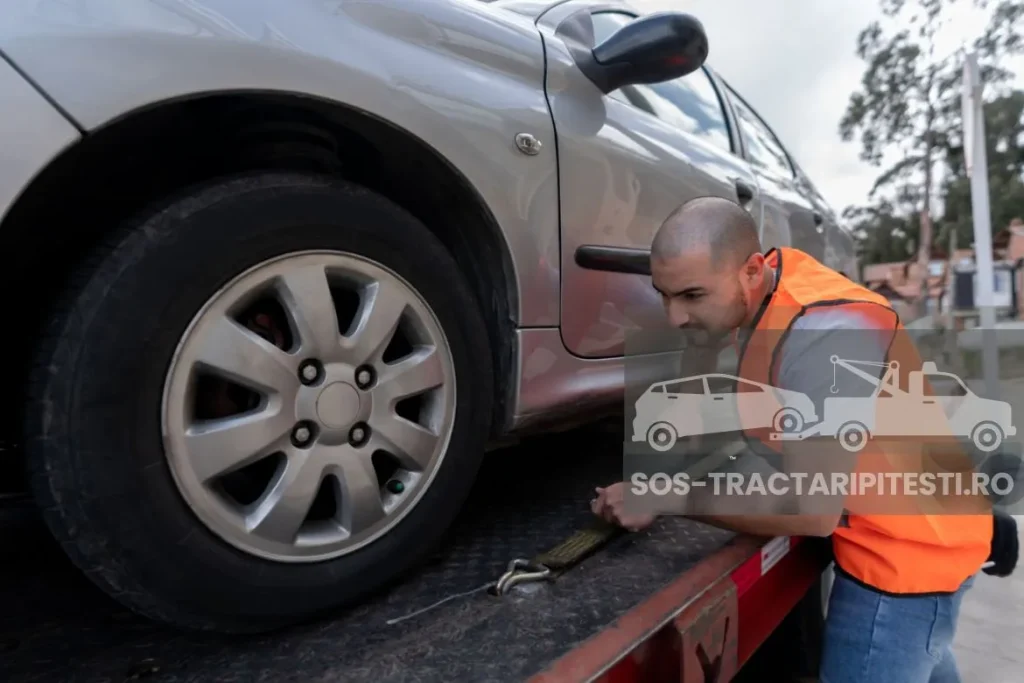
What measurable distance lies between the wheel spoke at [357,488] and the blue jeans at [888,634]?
0.94 metres

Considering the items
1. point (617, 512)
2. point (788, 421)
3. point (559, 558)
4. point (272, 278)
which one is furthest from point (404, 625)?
point (788, 421)

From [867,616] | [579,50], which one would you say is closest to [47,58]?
[579,50]

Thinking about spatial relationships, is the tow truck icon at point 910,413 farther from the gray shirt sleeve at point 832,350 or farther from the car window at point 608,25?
the car window at point 608,25

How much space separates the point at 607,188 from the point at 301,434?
930 millimetres

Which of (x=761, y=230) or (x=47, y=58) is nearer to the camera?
(x=47, y=58)

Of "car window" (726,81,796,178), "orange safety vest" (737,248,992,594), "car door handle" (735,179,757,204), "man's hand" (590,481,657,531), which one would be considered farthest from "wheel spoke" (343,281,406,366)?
"car window" (726,81,796,178)

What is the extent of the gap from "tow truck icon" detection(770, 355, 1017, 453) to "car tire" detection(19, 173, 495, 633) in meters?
0.69

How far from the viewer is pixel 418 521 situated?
123cm

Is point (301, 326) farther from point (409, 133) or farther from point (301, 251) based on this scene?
point (409, 133)

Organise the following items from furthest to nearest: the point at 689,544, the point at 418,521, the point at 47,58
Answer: the point at 689,544 < the point at 418,521 < the point at 47,58

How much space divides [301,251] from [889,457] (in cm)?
106

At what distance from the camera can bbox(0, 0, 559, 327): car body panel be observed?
0.89m

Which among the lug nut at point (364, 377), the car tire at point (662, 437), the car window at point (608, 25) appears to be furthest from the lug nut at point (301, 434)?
the car window at point (608, 25)

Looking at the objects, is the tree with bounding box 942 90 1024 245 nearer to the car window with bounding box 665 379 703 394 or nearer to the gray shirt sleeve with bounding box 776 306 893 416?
the car window with bounding box 665 379 703 394
